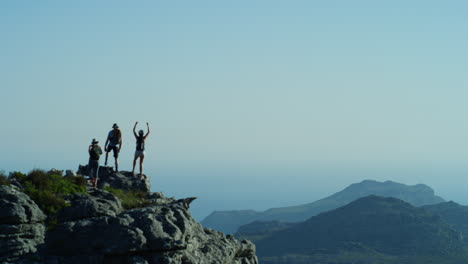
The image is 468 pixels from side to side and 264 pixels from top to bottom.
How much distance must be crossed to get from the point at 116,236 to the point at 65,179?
9.04 m

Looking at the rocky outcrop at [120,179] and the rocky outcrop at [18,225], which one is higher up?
the rocky outcrop at [120,179]

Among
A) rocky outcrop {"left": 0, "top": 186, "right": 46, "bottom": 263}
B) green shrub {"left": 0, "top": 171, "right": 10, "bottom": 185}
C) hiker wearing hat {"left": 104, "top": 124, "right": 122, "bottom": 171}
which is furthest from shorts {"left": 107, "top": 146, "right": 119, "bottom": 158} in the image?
rocky outcrop {"left": 0, "top": 186, "right": 46, "bottom": 263}

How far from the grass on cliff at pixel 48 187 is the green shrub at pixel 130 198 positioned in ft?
7.11

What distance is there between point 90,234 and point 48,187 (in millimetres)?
6346

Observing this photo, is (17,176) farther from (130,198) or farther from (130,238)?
(130,238)

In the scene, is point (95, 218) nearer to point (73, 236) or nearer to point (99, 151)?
point (73, 236)

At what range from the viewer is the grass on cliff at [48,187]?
2866cm

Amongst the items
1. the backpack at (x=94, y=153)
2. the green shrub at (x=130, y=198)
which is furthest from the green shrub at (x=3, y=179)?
the green shrub at (x=130, y=198)

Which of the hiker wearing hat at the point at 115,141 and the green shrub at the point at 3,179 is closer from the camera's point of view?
the green shrub at the point at 3,179

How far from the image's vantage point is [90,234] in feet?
85.7

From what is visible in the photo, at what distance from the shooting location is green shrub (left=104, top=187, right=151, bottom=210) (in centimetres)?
3306

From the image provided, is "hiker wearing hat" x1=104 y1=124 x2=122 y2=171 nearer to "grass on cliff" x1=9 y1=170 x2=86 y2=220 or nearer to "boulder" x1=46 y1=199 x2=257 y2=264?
"grass on cliff" x1=9 y1=170 x2=86 y2=220

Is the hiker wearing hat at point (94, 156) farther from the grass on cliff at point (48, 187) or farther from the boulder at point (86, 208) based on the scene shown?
the boulder at point (86, 208)

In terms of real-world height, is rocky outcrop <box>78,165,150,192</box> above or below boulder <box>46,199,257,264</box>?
above
